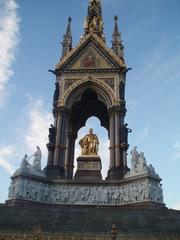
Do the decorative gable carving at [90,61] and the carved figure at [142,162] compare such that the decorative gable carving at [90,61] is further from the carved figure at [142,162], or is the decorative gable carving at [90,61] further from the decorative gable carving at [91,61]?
the carved figure at [142,162]

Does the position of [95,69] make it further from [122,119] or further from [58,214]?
[58,214]

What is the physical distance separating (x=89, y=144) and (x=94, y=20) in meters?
13.6

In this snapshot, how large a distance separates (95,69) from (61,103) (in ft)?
13.0

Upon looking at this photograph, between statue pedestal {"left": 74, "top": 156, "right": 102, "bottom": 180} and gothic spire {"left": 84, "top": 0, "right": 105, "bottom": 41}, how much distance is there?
11.7 m

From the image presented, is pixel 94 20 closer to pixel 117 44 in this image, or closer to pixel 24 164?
pixel 117 44

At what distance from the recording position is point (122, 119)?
20.7 meters

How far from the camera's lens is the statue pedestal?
19391mm

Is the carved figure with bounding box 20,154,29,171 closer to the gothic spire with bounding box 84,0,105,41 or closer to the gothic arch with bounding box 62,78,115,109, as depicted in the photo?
the gothic arch with bounding box 62,78,115,109

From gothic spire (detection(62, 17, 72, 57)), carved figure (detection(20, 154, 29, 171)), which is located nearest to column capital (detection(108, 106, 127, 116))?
gothic spire (detection(62, 17, 72, 57))

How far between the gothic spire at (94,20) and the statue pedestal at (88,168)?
11681 millimetres

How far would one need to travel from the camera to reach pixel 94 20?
28531 millimetres

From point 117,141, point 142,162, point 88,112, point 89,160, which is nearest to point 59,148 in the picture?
point 89,160

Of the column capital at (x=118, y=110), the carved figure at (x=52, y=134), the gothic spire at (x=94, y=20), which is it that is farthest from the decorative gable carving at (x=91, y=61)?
the carved figure at (x=52, y=134)

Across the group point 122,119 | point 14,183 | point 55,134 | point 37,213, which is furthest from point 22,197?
point 122,119
